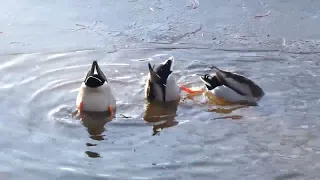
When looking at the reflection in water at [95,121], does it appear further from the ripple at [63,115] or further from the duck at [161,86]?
the duck at [161,86]

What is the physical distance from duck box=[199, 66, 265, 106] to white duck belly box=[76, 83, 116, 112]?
4.19 feet

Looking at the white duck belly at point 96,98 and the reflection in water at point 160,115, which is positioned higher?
the white duck belly at point 96,98

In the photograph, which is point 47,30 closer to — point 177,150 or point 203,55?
point 203,55

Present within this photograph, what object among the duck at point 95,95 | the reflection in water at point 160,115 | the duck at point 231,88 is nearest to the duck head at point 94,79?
the duck at point 95,95

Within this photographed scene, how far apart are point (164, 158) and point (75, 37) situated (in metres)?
3.85

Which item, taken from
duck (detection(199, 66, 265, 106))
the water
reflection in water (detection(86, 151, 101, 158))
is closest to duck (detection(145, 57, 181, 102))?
the water

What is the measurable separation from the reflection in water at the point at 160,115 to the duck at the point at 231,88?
48cm

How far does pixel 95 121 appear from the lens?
7012 millimetres

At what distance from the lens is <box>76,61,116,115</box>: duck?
714cm

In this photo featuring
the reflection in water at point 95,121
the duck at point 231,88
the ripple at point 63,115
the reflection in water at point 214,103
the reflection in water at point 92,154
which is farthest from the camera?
the duck at point 231,88

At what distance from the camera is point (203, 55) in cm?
873

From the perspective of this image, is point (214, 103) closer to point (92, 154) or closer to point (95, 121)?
point (95, 121)

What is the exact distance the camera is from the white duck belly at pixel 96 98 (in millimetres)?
7145

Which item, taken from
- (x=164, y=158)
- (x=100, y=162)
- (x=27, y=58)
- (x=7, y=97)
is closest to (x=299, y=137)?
(x=164, y=158)
